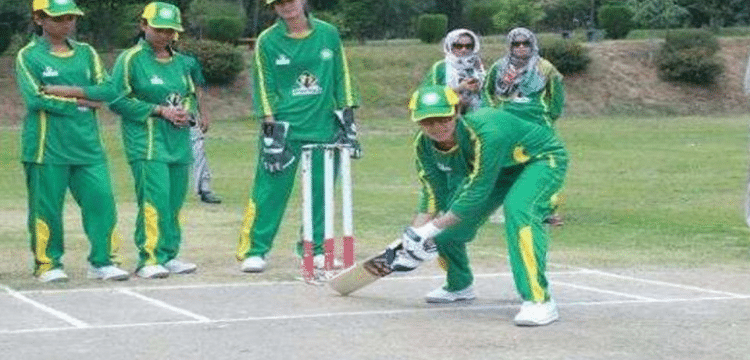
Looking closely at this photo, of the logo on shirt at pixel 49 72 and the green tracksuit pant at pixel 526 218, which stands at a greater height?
the logo on shirt at pixel 49 72

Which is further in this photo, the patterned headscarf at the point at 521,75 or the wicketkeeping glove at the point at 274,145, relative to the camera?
the patterned headscarf at the point at 521,75

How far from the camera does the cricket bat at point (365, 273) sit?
10.7 meters

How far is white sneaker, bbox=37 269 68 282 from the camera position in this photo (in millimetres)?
12227

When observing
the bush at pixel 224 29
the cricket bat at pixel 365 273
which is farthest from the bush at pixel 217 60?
the cricket bat at pixel 365 273

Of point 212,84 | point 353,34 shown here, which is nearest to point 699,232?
point 212,84

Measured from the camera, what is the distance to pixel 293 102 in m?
12.9

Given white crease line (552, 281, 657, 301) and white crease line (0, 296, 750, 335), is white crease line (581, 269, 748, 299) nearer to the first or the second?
white crease line (0, 296, 750, 335)

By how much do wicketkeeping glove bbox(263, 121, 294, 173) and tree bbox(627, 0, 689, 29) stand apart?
50.4 metres

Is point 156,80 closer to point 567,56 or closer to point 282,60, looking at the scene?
point 282,60

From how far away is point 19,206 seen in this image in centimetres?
2006

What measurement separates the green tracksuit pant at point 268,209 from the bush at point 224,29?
133ft

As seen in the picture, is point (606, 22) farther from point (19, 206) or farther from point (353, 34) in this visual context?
point (19, 206)

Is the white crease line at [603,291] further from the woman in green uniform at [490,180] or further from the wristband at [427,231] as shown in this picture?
the wristband at [427,231]

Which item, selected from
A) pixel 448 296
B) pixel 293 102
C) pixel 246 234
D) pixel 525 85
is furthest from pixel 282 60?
pixel 525 85
